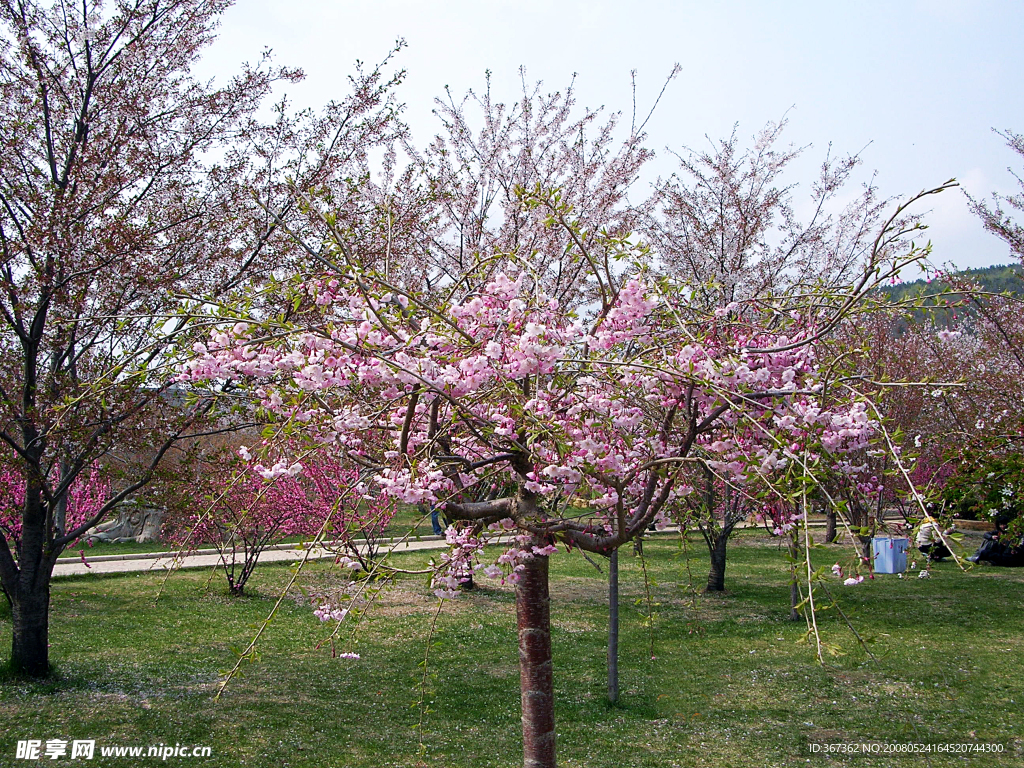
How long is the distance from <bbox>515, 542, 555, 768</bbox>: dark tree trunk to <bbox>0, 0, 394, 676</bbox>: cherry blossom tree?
288 cm

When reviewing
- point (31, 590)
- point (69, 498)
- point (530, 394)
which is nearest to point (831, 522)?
point (530, 394)

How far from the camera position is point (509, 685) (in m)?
6.81

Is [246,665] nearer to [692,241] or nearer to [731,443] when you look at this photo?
[731,443]

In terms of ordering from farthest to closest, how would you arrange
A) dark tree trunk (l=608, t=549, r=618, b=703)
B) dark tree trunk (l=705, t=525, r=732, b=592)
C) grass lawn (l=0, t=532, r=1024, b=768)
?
1. dark tree trunk (l=705, t=525, r=732, b=592)
2. dark tree trunk (l=608, t=549, r=618, b=703)
3. grass lawn (l=0, t=532, r=1024, b=768)

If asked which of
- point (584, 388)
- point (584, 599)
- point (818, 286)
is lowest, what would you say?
point (584, 599)

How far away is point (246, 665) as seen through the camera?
22.8ft

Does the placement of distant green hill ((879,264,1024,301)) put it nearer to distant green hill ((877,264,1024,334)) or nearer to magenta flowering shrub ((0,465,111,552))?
distant green hill ((877,264,1024,334))

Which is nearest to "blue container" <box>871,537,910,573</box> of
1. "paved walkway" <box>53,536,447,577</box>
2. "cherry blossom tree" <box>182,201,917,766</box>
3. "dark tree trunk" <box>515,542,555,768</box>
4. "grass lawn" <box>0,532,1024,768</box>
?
"grass lawn" <box>0,532,1024,768</box>

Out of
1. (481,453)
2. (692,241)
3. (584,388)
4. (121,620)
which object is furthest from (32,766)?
(692,241)

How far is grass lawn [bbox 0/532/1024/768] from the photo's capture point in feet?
16.5

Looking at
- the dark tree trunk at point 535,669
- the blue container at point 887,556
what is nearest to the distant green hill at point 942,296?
the dark tree trunk at point 535,669

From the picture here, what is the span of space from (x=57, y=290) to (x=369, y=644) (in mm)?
5025

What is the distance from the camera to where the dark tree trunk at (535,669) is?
3.00 m

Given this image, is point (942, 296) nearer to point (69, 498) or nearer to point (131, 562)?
point (69, 498)
